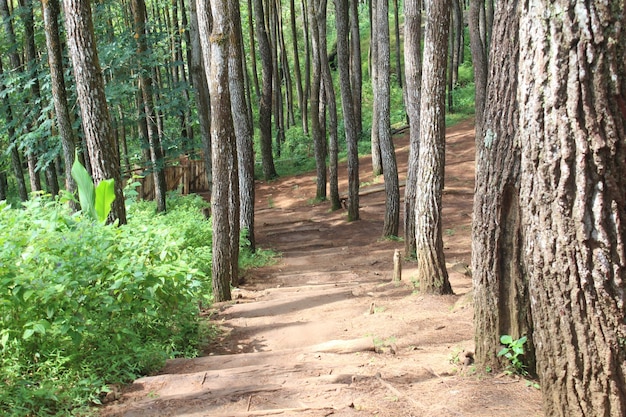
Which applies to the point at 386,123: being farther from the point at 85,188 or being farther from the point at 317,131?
the point at 85,188

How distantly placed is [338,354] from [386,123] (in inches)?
319

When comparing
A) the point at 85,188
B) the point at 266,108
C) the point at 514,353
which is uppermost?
the point at 266,108

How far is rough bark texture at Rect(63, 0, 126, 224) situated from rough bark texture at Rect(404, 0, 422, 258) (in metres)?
4.61

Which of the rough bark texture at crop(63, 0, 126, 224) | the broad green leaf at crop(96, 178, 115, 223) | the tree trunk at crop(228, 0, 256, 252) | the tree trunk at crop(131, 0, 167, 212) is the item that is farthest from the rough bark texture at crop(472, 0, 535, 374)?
the tree trunk at crop(131, 0, 167, 212)

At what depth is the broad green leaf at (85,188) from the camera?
311 inches

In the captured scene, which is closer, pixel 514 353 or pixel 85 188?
pixel 514 353

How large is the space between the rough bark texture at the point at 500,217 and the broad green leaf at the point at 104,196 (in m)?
5.43

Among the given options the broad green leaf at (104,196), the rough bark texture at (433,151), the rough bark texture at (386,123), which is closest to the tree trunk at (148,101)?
the rough bark texture at (386,123)

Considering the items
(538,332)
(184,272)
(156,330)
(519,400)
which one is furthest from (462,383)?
(156,330)

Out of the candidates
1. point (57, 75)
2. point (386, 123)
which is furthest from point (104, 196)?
point (386, 123)

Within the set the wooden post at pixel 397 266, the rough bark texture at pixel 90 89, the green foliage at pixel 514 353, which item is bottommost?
the wooden post at pixel 397 266

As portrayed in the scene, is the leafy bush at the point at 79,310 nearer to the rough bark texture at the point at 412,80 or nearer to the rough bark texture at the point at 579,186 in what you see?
the rough bark texture at the point at 579,186

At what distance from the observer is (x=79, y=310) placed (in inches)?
192

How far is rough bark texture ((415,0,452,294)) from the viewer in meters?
7.27
